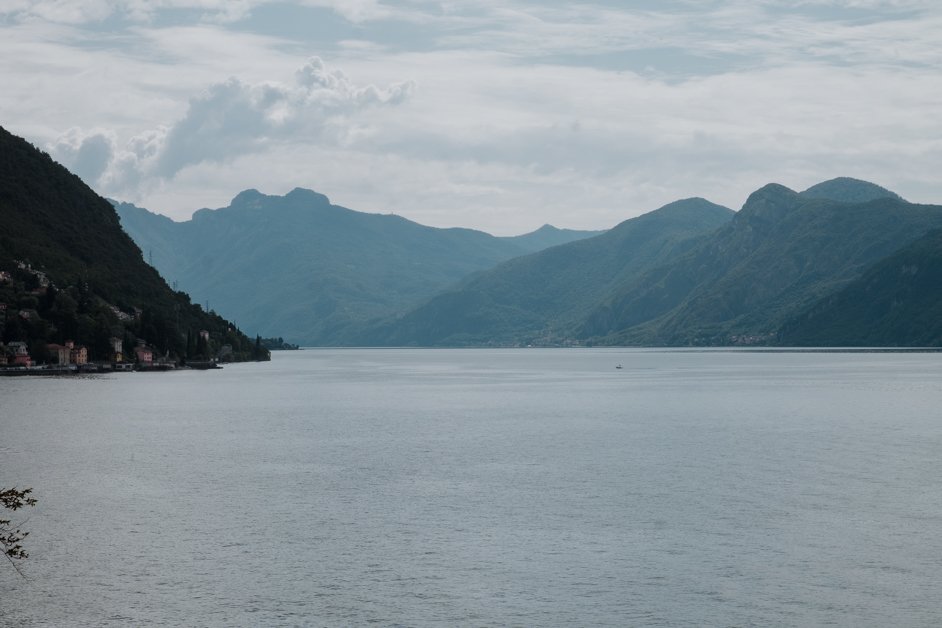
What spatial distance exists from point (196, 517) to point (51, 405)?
102 meters

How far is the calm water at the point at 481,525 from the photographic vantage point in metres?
47.8

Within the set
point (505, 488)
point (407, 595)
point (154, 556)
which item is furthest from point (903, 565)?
point (154, 556)

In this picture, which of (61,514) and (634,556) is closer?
(634,556)

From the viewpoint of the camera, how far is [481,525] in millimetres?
64375

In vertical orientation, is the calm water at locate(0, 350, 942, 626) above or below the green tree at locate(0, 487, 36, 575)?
below

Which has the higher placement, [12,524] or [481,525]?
[12,524]

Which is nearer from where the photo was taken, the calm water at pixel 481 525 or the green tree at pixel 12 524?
the green tree at pixel 12 524

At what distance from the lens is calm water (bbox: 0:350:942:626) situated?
4775cm

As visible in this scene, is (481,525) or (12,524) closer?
(12,524)

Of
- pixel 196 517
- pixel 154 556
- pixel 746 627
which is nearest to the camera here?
pixel 746 627

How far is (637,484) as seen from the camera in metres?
79.9

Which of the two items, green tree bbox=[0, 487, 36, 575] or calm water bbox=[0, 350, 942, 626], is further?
calm water bbox=[0, 350, 942, 626]

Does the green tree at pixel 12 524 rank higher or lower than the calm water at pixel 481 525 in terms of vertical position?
higher

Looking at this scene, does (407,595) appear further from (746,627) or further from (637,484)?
(637,484)
